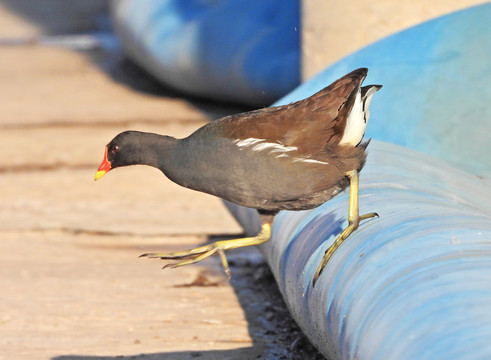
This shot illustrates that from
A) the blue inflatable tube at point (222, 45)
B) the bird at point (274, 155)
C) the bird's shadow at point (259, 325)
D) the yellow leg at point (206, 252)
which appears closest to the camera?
the bird at point (274, 155)

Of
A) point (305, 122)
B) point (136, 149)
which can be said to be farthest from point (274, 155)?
point (136, 149)

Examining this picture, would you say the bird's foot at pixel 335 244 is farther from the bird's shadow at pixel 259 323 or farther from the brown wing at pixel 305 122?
the bird's shadow at pixel 259 323

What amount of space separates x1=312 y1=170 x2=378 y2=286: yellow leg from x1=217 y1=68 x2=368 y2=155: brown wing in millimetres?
118

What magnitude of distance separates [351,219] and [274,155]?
1.05 ft

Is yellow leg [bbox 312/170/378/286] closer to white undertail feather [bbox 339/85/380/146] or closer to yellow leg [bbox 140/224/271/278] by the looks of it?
white undertail feather [bbox 339/85/380/146]

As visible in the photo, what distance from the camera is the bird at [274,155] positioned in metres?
2.31

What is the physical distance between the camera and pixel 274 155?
2.34 meters

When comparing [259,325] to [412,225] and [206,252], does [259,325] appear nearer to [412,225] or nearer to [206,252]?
[206,252]

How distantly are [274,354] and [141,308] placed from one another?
67 centimetres

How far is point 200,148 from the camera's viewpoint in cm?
236

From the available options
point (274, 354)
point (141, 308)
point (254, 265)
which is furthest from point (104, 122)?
point (274, 354)

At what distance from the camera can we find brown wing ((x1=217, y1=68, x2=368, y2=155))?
2.38 meters

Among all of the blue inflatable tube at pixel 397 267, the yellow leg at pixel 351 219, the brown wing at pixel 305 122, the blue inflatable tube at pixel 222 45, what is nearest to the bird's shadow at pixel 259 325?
the blue inflatable tube at pixel 397 267

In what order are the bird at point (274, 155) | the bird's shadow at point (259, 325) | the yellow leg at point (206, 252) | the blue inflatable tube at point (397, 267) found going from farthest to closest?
the bird's shadow at point (259, 325), the yellow leg at point (206, 252), the bird at point (274, 155), the blue inflatable tube at point (397, 267)
